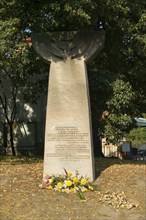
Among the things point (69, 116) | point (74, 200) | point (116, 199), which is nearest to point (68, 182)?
point (74, 200)

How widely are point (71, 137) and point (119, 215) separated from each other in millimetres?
2463

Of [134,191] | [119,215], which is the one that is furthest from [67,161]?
[119,215]

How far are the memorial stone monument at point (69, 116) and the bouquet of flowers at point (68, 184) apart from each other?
1.41ft

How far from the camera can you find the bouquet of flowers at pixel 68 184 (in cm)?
891

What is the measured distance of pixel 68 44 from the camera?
10.1m

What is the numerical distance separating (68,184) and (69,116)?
157cm

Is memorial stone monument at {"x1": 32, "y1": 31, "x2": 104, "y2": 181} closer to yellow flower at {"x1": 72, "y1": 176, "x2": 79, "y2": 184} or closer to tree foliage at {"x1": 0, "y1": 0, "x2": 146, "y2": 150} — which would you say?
yellow flower at {"x1": 72, "y1": 176, "x2": 79, "y2": 184}

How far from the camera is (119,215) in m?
7.78

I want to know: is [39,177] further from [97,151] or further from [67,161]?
[97,151]

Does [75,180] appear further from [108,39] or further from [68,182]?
[108,39]

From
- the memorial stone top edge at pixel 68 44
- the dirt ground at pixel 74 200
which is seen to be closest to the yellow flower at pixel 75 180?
the dirt ground at pixel 74 200

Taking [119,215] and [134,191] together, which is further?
[134,191]

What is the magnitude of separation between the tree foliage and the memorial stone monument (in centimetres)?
95

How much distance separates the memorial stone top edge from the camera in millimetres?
9992
